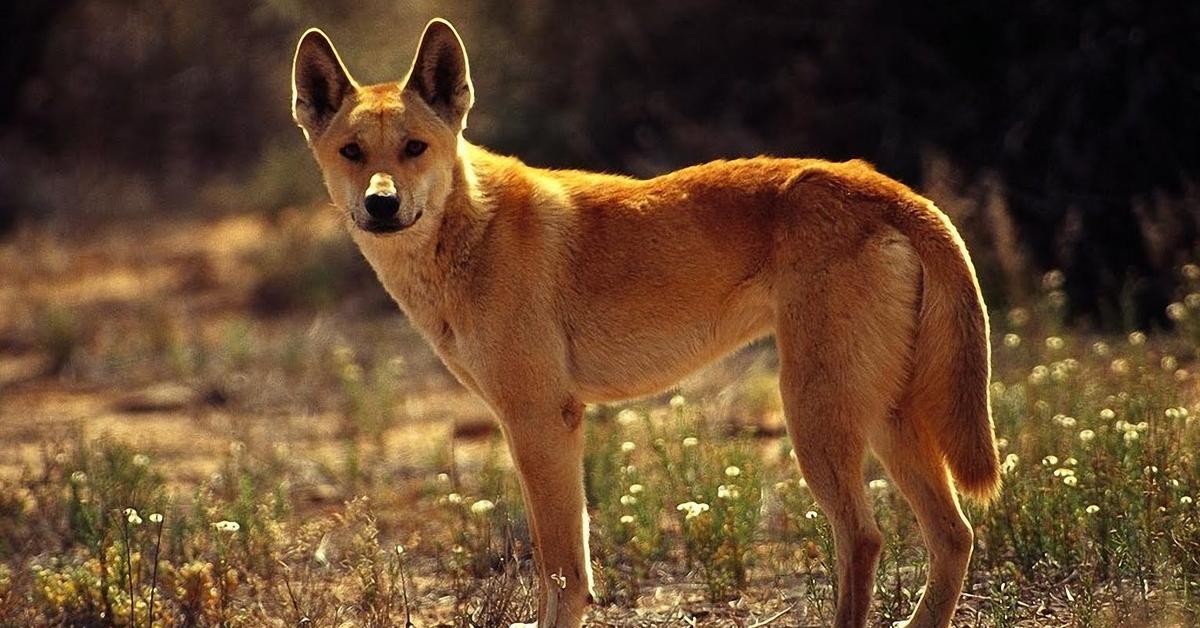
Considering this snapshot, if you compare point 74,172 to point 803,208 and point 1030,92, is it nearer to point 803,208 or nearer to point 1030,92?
point 1030,92

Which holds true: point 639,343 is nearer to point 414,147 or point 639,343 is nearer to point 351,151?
point 414,147

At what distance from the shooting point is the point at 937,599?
4406 millimetres

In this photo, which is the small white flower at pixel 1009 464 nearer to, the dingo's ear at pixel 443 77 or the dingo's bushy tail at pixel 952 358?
the dingo's bushy tail at pixel 952 358

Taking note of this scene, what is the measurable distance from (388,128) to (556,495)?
1.31 metres

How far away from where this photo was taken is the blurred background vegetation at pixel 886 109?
8.79 meters

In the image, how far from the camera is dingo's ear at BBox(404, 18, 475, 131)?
507 centimetres

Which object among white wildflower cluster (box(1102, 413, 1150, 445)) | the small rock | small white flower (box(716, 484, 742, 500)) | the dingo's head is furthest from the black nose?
the small rock

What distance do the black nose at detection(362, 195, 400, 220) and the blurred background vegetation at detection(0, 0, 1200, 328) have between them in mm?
3845

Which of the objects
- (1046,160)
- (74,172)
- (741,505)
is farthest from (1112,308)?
(74,172)

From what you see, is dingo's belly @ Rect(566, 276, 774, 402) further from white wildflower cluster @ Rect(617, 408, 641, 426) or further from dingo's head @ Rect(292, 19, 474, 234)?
white wildflower cluster @ Rect(617, 408, 641, 426)

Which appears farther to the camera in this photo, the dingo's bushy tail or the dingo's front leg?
the dingo's front leg

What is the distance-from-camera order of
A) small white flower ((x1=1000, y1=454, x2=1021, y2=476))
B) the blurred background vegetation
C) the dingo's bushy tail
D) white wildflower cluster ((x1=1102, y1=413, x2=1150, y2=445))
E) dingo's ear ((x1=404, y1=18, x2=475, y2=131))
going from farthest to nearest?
the blurred background vegetation
dingo's ear ((x1=404, y1=18, x2=475, y2=131))
white wildflower cluster ((x1=1102, y1=413, x2=1150, y2=445))
small white flower ((x1=1000, y1=454, x2=1021, y2=476))
the dingo's bushy tail

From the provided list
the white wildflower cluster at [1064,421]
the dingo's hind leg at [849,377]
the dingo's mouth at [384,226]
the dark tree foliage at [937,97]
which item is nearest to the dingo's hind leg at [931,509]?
the dingo's hind leg at [849,377]

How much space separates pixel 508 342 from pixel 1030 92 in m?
5.57
